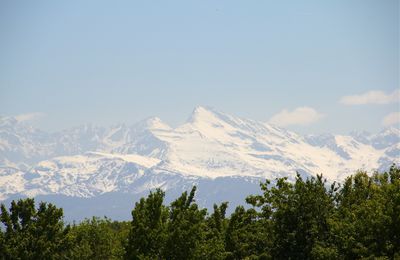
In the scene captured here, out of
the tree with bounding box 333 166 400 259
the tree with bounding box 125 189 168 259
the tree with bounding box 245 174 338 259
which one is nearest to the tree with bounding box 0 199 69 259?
the tree with bounding box 125 189 168 259

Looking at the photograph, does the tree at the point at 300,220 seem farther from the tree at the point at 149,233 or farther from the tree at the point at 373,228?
the tree at the point at 149,233

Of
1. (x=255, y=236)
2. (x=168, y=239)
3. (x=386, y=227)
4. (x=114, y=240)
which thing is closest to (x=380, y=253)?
(x=386, y=227)

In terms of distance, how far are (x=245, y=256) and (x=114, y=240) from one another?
3074 cm

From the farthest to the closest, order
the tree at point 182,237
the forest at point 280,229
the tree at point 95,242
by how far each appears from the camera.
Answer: the tree at point 95,242
the tree at point 182,237
the forest at point 280,229

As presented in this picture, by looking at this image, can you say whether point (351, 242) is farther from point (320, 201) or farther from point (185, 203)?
point (185, 203)

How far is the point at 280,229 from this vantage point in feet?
171

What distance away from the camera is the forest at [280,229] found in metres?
46.8

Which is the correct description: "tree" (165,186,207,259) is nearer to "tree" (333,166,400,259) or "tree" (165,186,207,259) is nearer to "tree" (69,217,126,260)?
"tree" (333,166,400,259)

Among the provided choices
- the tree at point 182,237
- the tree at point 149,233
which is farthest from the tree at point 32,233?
the tree at point 182,237

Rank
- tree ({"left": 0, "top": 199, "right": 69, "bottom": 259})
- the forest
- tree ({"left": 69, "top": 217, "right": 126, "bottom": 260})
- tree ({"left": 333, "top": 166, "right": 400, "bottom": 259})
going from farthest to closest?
tree ({"left": 69, "top": 217, "right": 126, "bottom": 260}) < tree ({"left": 0, "top": 199, "right": 69, "bottom": 259}) < the forest < tree ({"left": 333, "top": 166, "right": 400, "bottom": 259})

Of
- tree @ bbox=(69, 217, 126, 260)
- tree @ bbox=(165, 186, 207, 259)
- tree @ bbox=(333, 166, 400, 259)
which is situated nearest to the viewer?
tree @ bbox=(333, 166, 400, 259)

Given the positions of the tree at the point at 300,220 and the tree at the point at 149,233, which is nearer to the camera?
the tree at the point at 149,233

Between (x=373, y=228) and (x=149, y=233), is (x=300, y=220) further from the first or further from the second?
(x=149, y=233)

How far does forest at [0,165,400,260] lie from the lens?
4684 cm
